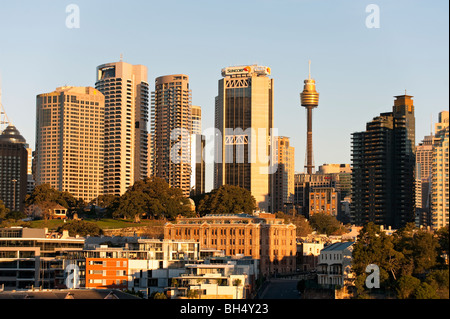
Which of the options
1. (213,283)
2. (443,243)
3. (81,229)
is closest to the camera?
(213,283)

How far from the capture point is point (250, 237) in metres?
165

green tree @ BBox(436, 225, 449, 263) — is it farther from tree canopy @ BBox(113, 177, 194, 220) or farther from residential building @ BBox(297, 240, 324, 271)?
tree canopy @ BBox(113, 177, 194, 220)

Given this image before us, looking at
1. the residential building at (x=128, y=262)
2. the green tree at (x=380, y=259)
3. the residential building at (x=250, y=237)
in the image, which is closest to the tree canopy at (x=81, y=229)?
the residential building at (x=250, y=237)

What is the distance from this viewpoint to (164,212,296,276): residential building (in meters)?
164

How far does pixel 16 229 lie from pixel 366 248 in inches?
2101

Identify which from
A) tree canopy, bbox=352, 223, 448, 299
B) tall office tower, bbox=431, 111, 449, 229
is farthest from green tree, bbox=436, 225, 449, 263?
tall office tower, bbox=431, 111, 449, 229

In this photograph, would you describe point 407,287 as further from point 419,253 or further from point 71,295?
point 71,295

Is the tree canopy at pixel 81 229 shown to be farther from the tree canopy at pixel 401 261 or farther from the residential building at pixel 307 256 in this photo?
the tree canopy at pixel 401 261

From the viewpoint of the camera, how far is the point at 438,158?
169750mm

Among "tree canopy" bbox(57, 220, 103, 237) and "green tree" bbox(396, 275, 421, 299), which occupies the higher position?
"tree canopy" bbox(57, 220, 103, 237)

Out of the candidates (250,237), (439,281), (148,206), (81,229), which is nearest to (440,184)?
(250,237)

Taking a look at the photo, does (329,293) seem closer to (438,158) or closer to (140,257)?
(140,257)

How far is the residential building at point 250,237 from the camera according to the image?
539 feet
